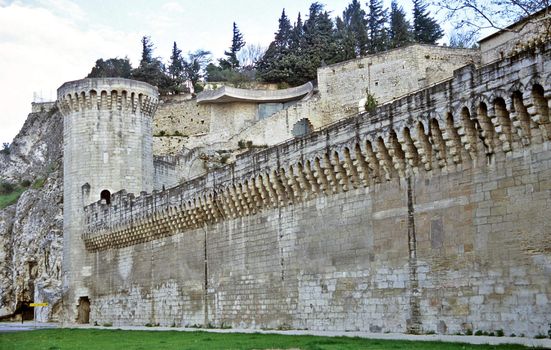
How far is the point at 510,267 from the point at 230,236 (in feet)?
40.2

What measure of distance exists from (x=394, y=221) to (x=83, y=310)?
2215cm

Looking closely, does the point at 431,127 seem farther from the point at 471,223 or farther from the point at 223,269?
the point at 223,269

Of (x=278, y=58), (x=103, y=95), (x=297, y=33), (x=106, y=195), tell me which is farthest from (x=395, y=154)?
(x=297, y=33)

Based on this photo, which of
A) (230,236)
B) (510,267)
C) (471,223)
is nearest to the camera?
(510,267)

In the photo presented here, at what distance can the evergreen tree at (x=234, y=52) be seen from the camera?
283ft

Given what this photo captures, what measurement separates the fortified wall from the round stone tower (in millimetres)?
8105

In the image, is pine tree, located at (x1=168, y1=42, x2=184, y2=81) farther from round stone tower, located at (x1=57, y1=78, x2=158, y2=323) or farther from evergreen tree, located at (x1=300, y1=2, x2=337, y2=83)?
round stone tower, located at (x1=57, y1=78, x2=158, y2=323)

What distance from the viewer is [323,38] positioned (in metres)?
66.9

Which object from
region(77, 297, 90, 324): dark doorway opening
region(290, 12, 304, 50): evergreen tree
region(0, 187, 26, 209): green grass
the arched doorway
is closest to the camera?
region(77, 297, 90, 324): dark doorway opening

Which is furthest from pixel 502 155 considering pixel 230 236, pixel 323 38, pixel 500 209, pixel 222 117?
pixel 323 38

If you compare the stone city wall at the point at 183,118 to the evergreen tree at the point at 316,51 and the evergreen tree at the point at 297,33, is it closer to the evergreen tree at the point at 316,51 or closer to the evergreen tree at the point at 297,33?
the evergreen tree at the point at 316,51

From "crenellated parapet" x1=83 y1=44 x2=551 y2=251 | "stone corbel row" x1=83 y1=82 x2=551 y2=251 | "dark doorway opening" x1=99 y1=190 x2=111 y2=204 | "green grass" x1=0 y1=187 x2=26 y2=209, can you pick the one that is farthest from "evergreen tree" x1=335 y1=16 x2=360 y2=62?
"stone corbel row" x1=83 y1=82 x2=551 y2=251

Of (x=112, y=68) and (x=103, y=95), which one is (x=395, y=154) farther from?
(x=112, y=68)

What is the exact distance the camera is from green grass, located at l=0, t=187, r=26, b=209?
55.8 meters
